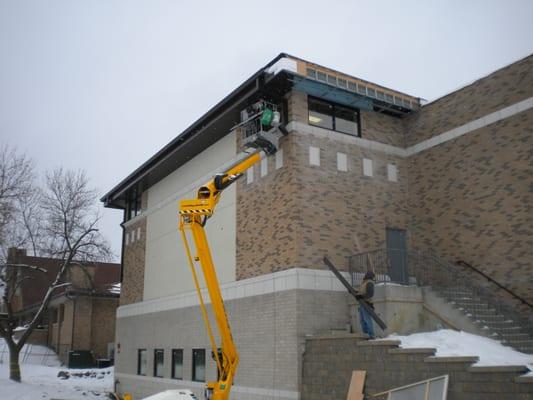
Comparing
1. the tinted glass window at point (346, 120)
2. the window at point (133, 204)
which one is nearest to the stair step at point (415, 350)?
the tinted glass window at point (346, 120)

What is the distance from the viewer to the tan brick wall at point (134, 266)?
28.2 m

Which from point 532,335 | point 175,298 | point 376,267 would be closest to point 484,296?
point 532,335

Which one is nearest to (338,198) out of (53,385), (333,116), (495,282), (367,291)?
(333,116)

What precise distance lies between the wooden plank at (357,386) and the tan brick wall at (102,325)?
32050mm

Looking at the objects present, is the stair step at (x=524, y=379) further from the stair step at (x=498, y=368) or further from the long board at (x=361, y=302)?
the long board at (x=361, y=302)

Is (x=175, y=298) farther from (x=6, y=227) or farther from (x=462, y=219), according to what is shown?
(x=462, y=219)

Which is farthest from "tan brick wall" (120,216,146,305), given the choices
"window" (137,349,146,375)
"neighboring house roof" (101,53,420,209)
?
"neighboring house roof" (101,53,420,209)

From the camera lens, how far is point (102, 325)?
4288 cm

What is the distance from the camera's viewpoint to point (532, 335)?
15.5 m

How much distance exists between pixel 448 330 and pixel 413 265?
391 centimetres

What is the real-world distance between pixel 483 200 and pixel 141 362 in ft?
56.1

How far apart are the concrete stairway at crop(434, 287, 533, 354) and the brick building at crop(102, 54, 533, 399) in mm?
758

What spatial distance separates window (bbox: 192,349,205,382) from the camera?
68.6 feet

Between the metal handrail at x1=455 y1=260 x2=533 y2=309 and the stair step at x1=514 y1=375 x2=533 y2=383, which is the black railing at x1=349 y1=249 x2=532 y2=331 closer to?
the metal handrail at x1=455 y1=260 x2=533 y2=309
